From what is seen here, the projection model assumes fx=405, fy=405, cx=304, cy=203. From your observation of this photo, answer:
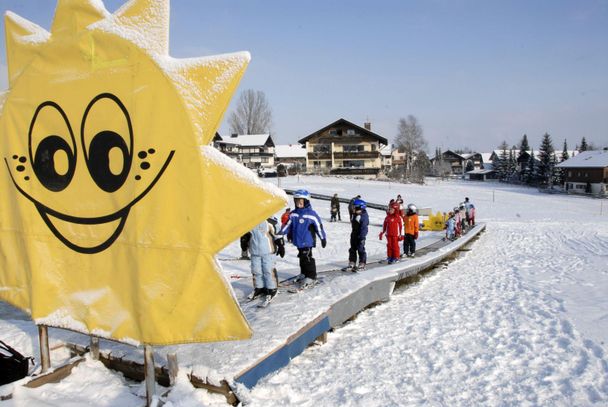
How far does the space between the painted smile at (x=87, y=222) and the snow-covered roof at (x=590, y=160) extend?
214ft

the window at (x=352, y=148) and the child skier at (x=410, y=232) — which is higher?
the window at (x=352, y=148)

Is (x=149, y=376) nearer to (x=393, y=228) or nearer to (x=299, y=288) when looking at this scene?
(x=299, y=288)

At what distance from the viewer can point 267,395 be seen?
4383 millimetres

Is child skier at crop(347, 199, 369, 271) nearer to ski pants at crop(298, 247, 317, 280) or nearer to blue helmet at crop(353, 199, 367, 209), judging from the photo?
blue helmet at crop(353, 199, 367, 209)

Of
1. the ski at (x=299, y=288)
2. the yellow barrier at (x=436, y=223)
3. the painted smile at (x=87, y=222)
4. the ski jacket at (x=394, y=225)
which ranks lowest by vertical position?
the yellow barrier at (x=436, y=223)

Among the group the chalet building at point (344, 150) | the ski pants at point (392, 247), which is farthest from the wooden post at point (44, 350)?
the chalet building at point (344, 150)

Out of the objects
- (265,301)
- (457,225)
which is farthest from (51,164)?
(457,225)

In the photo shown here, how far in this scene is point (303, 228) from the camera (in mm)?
7215

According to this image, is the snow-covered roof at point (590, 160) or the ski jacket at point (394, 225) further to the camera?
the snow-covered roof at point (590, 160)

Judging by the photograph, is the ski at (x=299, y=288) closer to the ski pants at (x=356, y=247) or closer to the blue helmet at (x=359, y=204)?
the ski pants at (x=356, y=247)

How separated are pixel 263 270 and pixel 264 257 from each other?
271mm

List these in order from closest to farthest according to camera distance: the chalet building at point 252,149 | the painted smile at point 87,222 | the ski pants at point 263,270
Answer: the painted smile at point 87,222 → the ski pants at point 263,270 → the chalet building at point 252,149

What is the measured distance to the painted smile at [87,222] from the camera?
11.1ft

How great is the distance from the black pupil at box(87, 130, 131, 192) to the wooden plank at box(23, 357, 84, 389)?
2.34 metres
